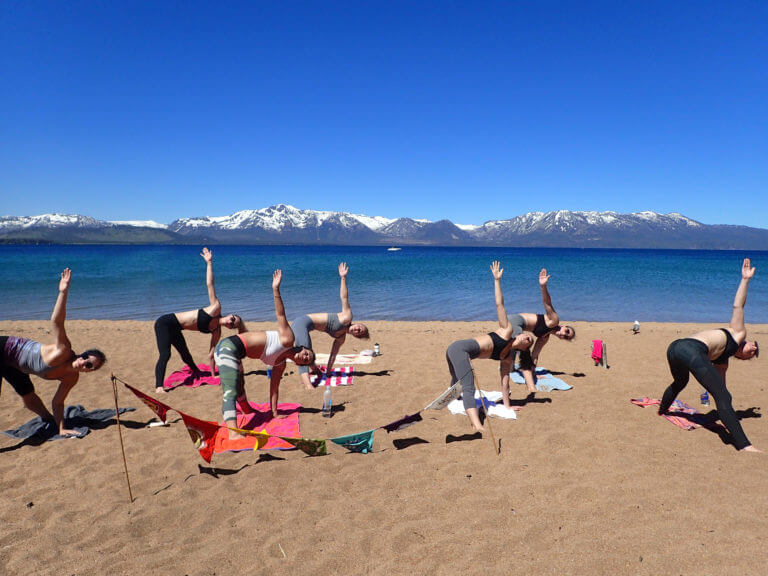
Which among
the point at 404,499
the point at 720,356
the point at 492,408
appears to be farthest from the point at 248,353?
the point at 720,356

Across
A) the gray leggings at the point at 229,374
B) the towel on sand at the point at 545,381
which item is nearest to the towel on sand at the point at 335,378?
the gray leggings at the point at 229,374

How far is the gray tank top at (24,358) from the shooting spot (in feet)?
19.4

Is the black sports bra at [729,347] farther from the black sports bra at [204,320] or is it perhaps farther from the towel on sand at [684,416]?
the black sports bra at [204,320]

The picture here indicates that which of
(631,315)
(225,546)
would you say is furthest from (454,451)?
(631,315)

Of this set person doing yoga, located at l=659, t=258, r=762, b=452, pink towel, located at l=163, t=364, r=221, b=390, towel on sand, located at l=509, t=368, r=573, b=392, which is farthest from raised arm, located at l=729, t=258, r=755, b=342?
pink towel, located at l=163, t=364, r=221, b=390

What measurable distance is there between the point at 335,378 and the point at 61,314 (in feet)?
18.7

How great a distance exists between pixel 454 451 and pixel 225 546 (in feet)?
10.8

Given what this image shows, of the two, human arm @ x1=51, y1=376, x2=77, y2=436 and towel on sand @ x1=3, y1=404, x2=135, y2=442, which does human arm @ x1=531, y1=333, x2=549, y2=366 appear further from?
human arm @ x1=51, y1=376, x2=77, y2=436

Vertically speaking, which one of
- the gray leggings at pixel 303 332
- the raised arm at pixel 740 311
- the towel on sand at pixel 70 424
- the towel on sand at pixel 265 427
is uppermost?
the raised arm at pixel 740 311

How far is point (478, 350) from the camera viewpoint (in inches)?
273

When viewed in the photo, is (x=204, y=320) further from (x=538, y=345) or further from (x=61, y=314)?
(x=538, y=345)

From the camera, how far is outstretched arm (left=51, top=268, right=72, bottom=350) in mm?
5320

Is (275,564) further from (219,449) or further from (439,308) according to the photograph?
(439,308)

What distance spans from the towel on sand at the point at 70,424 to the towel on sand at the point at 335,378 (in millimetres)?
3844
